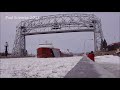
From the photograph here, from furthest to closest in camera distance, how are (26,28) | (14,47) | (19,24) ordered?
(26,28) → (14,47) → (19,24)

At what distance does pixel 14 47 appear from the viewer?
29.7ft
